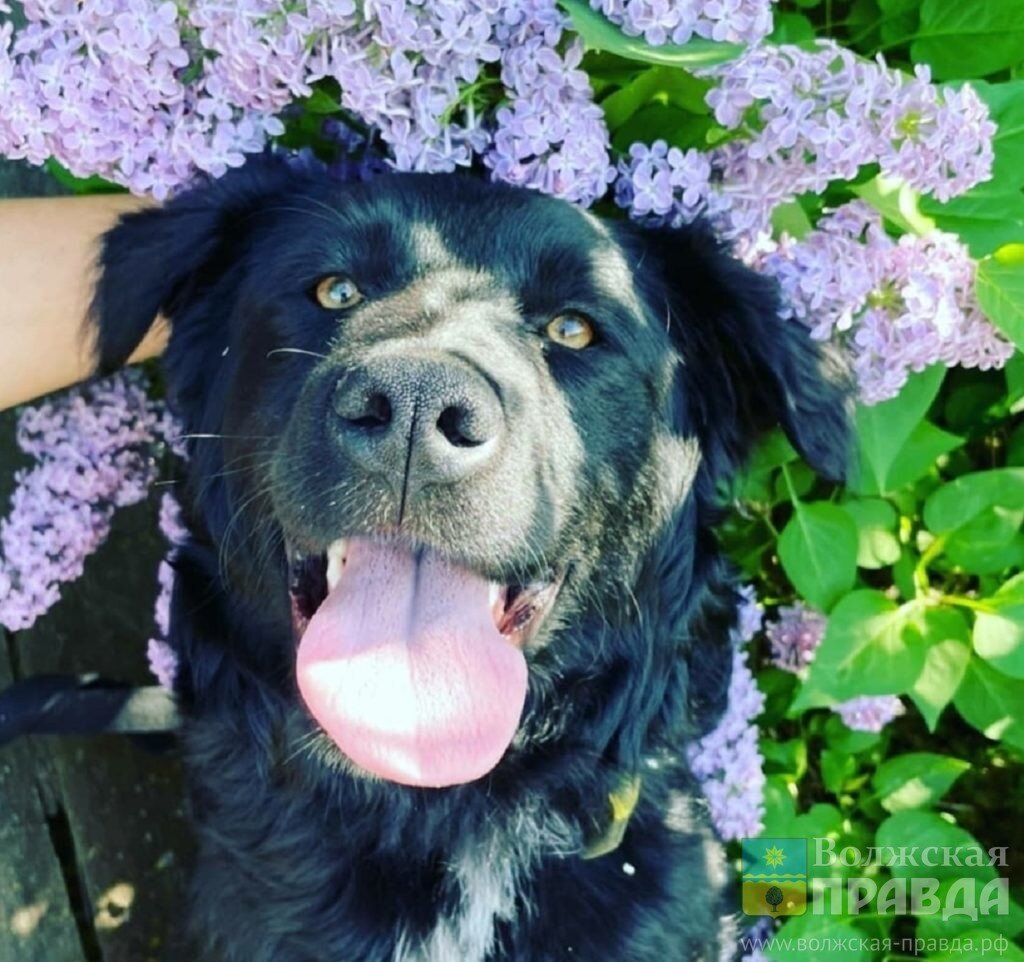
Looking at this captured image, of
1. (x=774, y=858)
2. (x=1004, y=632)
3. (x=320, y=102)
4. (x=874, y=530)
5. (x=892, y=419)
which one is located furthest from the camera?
(x=774, y=858)

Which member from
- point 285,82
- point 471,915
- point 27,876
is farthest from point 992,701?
point 27,876

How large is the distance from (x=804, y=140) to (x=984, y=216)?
418 mm

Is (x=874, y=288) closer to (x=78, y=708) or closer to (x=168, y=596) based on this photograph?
(x=168, y=596)

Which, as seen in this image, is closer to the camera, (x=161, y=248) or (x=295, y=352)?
(x=295, y=352)

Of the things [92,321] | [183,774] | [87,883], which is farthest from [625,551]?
[87,883]

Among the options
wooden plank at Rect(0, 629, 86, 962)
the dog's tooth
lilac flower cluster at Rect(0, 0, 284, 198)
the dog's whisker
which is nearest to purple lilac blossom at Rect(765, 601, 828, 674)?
the dog's tooth

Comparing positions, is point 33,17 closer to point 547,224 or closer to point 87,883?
point 547,224

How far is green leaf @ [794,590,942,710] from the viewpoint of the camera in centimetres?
200

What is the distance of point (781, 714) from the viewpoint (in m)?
2.54

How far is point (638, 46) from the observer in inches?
57.0

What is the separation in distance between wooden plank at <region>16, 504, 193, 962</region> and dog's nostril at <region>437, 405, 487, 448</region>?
1.41 meters

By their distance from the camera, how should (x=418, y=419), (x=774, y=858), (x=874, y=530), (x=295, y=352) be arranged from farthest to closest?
(x=774, y=858) → (x=874, y=530) → (x=295, y=352) → (x=418, y=419)

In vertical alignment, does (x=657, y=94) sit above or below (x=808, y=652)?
above

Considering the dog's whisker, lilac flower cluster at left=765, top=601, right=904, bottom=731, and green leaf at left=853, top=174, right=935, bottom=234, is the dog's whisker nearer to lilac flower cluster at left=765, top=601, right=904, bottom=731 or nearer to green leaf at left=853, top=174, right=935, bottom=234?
green leaf at left=853, top=174, right=935, bottom=234
